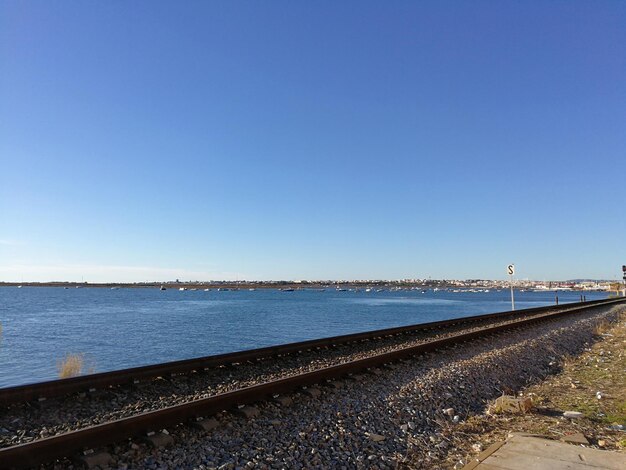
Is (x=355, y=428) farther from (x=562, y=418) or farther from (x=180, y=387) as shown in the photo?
(x=180, y=387)

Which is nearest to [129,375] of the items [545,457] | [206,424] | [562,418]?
[206,424]

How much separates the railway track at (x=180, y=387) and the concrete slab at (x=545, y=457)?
4.12 meters

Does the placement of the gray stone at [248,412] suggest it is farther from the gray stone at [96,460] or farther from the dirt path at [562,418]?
the dirt path at [562,418]

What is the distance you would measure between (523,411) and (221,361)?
7747 mm

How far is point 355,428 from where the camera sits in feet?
25.8

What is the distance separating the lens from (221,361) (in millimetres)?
13070

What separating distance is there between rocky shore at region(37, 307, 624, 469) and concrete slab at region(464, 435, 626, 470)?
0.75m

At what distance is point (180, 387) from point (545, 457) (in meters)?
7.65

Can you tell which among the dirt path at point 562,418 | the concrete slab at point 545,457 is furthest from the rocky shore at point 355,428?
the concrete slab at point 545,457

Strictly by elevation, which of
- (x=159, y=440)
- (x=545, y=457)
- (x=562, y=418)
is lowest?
(x=562, y=418)

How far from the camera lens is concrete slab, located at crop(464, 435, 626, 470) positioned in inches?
245

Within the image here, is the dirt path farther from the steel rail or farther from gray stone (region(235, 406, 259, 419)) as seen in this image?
the steel rail

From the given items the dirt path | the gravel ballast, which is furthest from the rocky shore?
the gravel ballast

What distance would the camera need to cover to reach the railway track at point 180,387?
6094 mm
